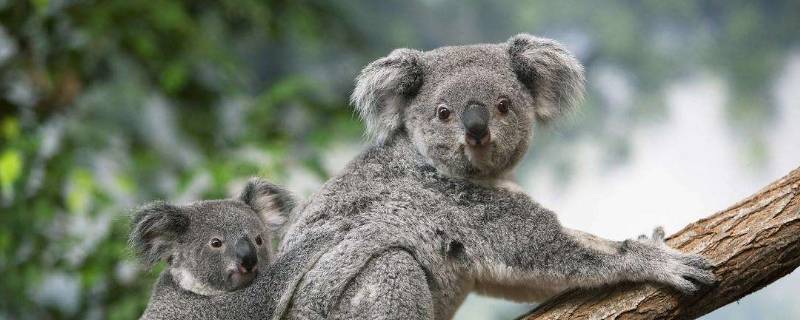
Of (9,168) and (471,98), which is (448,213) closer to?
(471,98)

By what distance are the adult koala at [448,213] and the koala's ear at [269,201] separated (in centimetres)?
46

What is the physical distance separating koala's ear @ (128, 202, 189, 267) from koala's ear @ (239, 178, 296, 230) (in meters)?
0.36

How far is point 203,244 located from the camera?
3.52 m

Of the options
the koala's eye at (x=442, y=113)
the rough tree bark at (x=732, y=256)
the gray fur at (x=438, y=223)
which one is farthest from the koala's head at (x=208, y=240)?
the rough tree bark at (x=732, y=256)

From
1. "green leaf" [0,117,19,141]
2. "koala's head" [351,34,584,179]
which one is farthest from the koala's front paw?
"green leaf" [0,117,19,141]

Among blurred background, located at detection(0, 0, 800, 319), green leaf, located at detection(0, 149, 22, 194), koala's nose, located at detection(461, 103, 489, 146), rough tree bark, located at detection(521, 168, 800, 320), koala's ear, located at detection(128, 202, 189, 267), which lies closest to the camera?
rough tree bark, located at detection(521, 168, 800, 320)

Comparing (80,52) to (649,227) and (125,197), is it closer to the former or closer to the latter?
(125,197)

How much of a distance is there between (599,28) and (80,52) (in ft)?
14.6

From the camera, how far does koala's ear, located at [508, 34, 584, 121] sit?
3.56 metres

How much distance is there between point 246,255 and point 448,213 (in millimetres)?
821

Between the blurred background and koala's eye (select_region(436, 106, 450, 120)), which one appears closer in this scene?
koala's eye (select_region(436, 106, 450, 120))

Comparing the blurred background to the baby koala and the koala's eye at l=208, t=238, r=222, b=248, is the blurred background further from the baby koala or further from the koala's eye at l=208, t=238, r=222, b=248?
the koala's eye at l=208, t=238, r=222, b=248

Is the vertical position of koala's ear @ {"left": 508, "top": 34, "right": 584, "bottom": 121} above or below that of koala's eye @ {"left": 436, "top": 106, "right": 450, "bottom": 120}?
above

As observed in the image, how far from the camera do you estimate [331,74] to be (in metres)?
7.80
